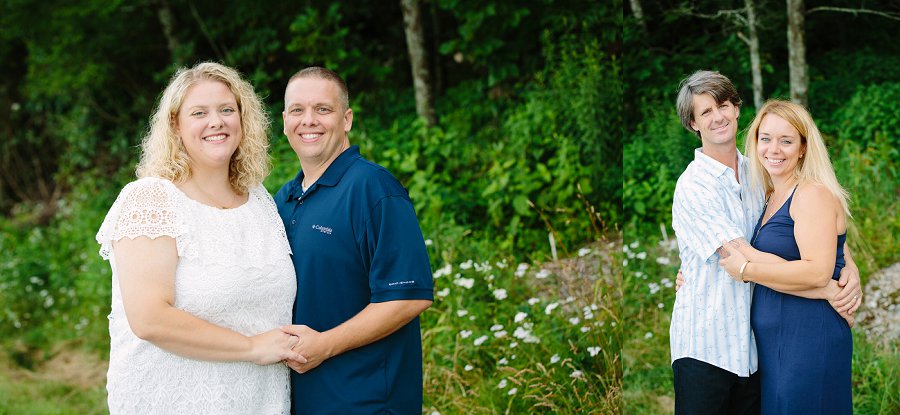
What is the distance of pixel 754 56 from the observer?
3.20 m

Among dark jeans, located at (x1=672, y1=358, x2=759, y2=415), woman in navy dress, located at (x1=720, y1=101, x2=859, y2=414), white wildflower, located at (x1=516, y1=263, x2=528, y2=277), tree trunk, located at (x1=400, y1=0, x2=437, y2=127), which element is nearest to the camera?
woman in navy dress, located at (x1=720, y1=101, x2=859, y2=414)

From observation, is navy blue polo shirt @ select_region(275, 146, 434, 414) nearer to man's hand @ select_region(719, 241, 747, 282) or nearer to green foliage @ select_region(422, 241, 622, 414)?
man's hand @ select_region(719, 241, 747, 282)

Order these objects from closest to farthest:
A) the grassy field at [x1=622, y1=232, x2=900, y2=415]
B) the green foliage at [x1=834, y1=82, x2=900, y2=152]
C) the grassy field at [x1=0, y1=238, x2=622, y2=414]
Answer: the green foliage at [x1=834, y1=82, x2=900, y2=152]
the grassy field at [x1=622, y1=232, x2=900, y2=415]
the grassy field at [x1=0, y1=238, x2=622, y2=414]

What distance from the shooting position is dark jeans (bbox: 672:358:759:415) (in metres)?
2.81

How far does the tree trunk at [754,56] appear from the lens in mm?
3020

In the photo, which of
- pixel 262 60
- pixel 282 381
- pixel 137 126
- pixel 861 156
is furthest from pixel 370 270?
pixel 137 126

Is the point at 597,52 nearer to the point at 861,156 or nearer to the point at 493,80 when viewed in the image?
the point at 493,80

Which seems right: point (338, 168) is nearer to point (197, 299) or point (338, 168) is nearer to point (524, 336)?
point (197, 299)

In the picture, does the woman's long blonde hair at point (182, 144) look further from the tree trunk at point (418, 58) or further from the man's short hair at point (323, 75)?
the tree trunk at point (418, 58)

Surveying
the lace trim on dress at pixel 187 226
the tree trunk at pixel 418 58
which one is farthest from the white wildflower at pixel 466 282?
the tree trunk at pixel 418 58

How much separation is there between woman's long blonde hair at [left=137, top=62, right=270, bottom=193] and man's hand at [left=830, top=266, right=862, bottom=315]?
2.03m

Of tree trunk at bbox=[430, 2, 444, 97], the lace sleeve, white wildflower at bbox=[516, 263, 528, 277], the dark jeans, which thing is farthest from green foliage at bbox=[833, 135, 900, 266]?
tree trunk at bbox=[430, 2, 444, 97]

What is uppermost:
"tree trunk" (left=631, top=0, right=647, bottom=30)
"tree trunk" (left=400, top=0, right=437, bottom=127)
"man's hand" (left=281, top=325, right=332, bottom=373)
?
"tree trunk" (left=400, top=0, right=437, bottom=127)

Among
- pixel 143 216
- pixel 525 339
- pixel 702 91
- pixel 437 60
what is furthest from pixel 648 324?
pixel 437 60
